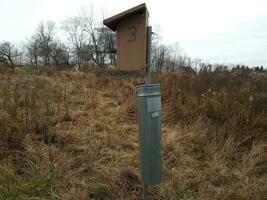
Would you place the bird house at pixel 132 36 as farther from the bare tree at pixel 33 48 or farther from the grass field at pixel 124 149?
the bare tree at pixel 33 48

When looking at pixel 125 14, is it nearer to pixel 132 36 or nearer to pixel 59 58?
pixel 132 36

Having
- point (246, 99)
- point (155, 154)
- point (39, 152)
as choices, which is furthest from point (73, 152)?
point (246, 99)

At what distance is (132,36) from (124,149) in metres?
1.90

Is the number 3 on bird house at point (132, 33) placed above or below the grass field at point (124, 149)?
above

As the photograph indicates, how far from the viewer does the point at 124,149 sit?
189 inches

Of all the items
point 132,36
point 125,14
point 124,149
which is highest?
point 125,14

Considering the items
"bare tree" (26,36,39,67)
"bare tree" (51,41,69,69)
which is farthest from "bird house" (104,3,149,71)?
"bare tree" (26,36,39,67)

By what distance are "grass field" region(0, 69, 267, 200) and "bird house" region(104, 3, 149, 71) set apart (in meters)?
1.23

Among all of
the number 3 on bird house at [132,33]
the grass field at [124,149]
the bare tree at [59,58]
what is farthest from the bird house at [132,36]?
the bare tree at [59,58]

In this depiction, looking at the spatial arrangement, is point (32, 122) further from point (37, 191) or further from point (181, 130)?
point (181, 130)

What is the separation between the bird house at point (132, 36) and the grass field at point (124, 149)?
1229 mm

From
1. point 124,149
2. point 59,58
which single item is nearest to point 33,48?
point 59,58

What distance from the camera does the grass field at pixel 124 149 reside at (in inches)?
138

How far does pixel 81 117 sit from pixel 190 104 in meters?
2.17
